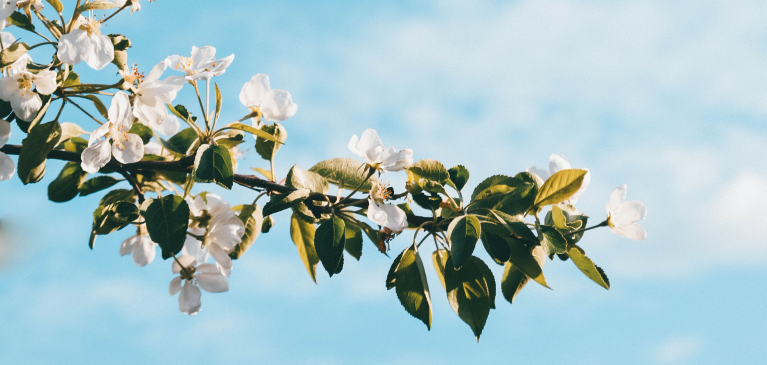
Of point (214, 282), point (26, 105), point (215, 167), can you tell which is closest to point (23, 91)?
point (26, 105)

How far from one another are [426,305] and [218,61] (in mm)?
869

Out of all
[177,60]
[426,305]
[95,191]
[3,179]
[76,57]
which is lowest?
[3,179]

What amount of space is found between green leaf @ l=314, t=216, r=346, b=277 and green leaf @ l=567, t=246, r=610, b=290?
579 millimetres

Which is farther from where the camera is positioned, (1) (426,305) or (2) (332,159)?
(2) (332,159)

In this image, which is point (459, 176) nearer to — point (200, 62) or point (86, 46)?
point (200, 62)

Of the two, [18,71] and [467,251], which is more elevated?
[467,251]

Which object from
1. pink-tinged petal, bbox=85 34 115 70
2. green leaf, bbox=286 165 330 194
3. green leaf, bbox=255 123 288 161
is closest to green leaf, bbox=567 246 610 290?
green leaf, bbox=286 165 330 194

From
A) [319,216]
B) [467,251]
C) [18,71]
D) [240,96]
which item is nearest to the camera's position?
[467,251]

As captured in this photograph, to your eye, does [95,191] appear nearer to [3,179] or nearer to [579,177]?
[3,179]

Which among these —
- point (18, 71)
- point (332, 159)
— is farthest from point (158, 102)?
point (332, 159)

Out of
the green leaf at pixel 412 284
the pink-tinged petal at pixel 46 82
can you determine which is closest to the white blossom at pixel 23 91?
the pink-tinged petal at pixel 46 82

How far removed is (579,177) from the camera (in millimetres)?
1559

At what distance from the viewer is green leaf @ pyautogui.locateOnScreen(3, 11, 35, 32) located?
143cm

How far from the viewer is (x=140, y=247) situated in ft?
6.51
